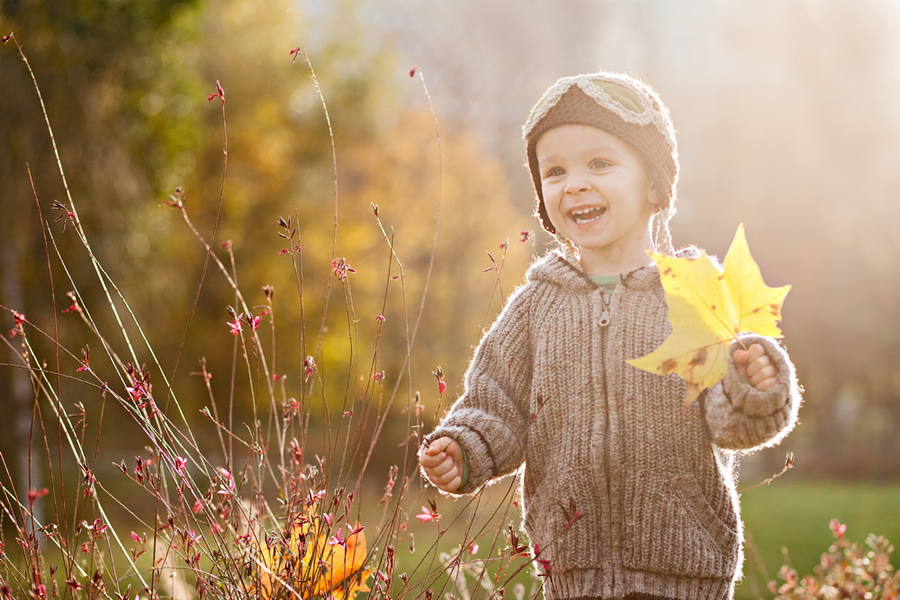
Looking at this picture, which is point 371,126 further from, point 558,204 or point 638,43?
point 558,204

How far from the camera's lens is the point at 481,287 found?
44.8 feet

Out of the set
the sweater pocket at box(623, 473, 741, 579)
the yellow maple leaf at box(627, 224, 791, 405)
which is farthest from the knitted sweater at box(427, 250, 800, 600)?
the yellow maple leaf at box(627, 224, 791, 405)

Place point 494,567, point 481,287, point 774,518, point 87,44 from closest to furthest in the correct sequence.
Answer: point 494,567 < point 87,44 < point 774,518 < point 481,287

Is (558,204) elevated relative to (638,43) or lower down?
lower down

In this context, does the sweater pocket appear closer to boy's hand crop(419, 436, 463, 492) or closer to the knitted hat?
boy's hand crop(419, 436, 463, 492)

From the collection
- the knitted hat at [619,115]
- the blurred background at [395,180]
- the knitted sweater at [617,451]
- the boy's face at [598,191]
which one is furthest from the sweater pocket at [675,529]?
the blurred background at [395,180]

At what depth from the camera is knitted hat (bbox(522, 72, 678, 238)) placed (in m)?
2.35

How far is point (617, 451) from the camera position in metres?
2.24

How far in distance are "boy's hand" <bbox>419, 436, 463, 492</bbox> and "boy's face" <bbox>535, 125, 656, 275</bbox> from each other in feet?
2.01

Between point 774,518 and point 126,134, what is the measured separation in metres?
8.99

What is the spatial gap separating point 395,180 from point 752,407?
1178 cm

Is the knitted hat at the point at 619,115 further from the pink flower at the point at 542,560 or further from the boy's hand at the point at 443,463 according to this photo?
the pink flower at the point at 542,560

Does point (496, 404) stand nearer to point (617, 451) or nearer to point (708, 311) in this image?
point (617, 451)

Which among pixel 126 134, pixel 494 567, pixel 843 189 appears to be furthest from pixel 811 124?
pixel 494 567
